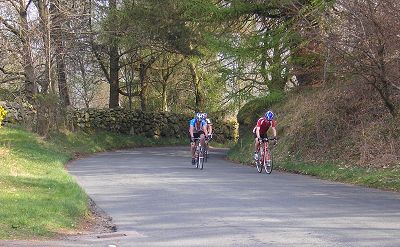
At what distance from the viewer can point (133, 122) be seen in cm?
3909

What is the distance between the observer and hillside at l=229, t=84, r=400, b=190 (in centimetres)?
1558

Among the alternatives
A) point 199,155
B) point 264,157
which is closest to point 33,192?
point 264,157

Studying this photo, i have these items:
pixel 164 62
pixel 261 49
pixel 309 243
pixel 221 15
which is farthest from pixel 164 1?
pixel 309 243

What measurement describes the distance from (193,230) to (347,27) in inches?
361

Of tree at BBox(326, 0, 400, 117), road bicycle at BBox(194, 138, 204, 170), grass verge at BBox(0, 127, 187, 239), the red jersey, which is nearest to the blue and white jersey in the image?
road bicycle at BBox(194, 138, 204, 170)

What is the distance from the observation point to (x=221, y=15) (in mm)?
24094

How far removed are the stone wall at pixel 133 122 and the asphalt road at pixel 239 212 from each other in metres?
20.0

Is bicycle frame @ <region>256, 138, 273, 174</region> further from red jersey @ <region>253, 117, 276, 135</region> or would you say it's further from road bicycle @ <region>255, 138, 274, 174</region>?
red jersey @ <region>253, 117, 276, 135</region>

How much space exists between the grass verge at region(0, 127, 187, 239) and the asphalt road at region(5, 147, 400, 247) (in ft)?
1.91

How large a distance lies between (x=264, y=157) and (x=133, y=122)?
74.0 feet

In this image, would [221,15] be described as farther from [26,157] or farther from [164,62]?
[164,62]

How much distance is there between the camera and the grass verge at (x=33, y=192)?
820 cm

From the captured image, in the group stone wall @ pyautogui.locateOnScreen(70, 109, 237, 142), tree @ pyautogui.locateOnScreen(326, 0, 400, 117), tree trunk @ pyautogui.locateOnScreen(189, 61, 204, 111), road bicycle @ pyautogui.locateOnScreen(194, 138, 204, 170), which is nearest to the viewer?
tree @ pyautogui.locateOnScreen(326, 0, 400, 117)

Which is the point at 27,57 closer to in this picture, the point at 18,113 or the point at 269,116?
the point at 18,113
